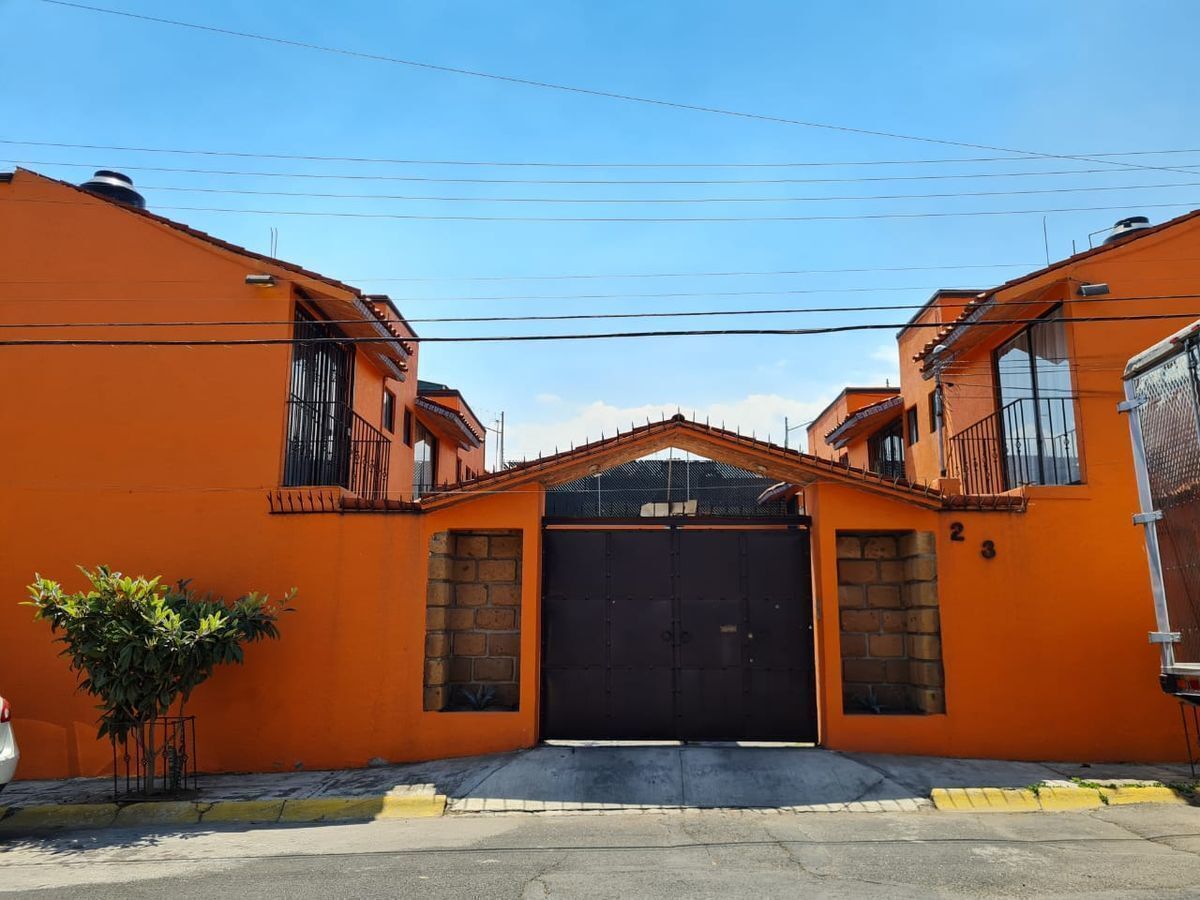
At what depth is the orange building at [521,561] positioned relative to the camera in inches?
371

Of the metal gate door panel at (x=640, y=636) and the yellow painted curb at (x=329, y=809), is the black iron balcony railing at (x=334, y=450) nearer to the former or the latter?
the yellow painted curb at (x=329, y=809)

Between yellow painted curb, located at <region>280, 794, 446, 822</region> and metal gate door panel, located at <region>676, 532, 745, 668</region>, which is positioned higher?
metal gate door panel, located at <region>676, 532, 745, 668</region>

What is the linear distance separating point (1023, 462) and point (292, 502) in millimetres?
9754

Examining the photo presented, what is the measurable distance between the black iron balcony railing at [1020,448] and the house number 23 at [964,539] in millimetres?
1602

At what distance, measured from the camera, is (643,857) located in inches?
248

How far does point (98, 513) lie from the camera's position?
33.1 ft

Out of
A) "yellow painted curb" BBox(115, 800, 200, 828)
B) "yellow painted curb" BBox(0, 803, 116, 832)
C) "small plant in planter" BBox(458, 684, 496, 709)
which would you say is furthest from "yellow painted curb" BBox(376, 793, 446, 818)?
"yellow painted curb" BBox(0, 803, 116, 832)

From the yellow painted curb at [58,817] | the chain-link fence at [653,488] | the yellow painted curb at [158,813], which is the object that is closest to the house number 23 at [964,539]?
the yellow painted curb at [158,813]

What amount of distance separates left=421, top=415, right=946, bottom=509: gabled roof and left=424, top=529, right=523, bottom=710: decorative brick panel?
714 millimetres

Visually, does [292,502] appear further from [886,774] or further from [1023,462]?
[1023,462]

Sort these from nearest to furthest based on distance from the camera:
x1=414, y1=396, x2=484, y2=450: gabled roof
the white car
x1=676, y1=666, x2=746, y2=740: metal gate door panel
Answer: the white car < x1=676, y1=666, x2=746, y2=740: metal gate door panel < x1=414, y1=396, x2=484, y2=450: gabled roof

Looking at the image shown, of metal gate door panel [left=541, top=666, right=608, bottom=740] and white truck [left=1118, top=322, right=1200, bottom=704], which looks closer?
white truck [left=1118, top=322, right=1200, bottom=704]

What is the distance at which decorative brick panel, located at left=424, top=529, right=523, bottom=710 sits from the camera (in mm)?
10156

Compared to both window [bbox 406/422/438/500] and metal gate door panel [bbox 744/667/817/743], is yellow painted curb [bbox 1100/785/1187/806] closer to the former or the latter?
metal gate door panel [bbox 744/667/817/743]
